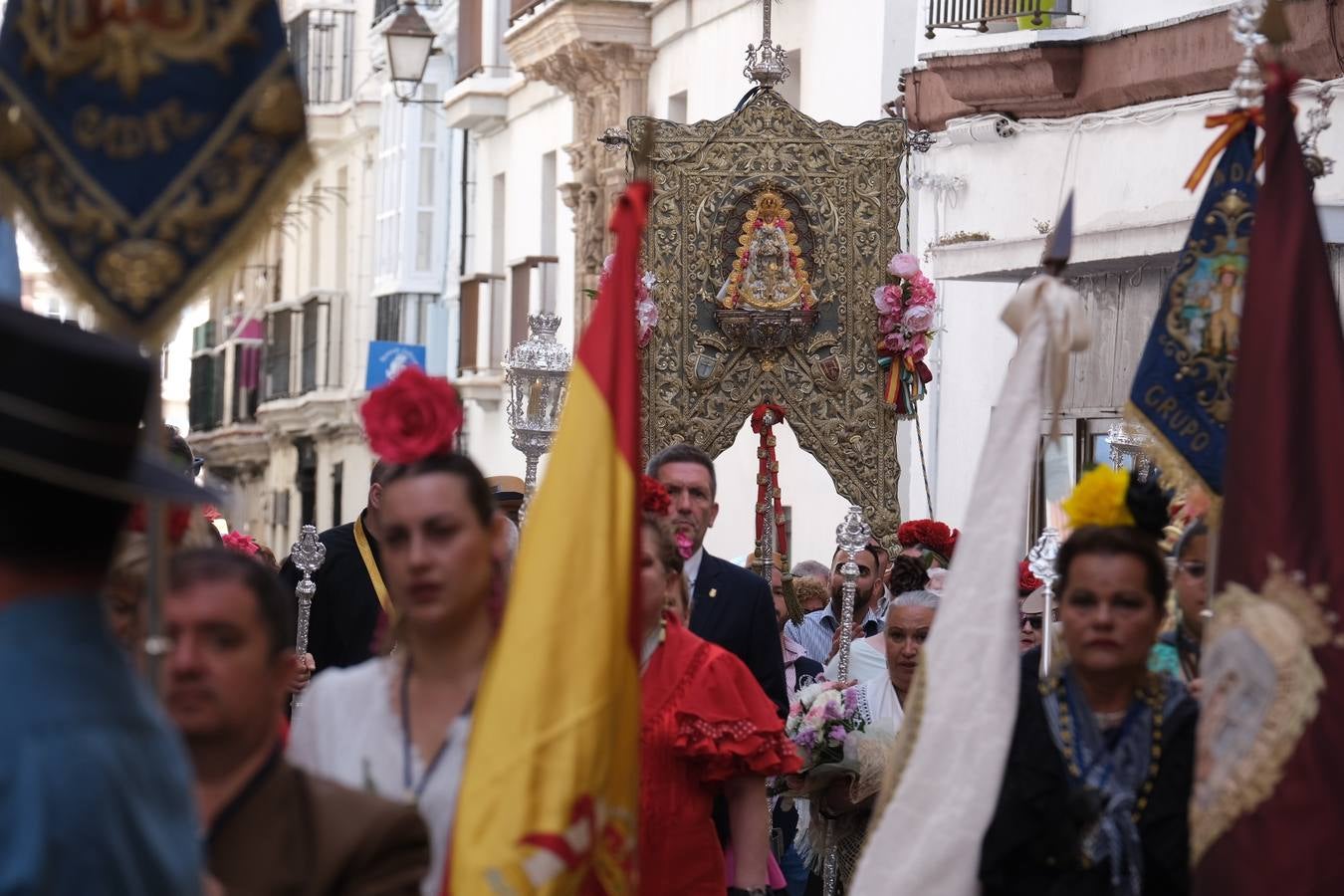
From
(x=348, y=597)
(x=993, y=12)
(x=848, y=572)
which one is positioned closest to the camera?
(x=348, y=597)

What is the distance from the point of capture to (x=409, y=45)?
26.3 meters

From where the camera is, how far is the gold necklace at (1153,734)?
4938 mm

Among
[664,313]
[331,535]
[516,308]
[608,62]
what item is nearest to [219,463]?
[516,308]

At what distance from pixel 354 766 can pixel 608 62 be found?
18182 millimetres

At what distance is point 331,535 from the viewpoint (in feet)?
26.5

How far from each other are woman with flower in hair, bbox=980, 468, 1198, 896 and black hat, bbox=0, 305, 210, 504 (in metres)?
2.46

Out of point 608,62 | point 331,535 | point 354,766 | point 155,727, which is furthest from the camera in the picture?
point 608,62

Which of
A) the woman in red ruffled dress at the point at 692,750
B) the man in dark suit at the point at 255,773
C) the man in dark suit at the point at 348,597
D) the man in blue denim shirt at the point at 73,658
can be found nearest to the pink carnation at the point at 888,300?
the man in dark suit at the point at 348,597

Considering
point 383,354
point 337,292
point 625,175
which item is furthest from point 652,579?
point 337,292

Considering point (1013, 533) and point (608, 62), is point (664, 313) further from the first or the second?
point (608, 62)

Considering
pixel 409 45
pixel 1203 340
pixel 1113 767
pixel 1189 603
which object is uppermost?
pixel 409 45

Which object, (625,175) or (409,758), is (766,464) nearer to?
(625,175)

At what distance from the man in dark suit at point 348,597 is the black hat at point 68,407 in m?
4.84

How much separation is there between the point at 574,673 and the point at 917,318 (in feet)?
21.5
